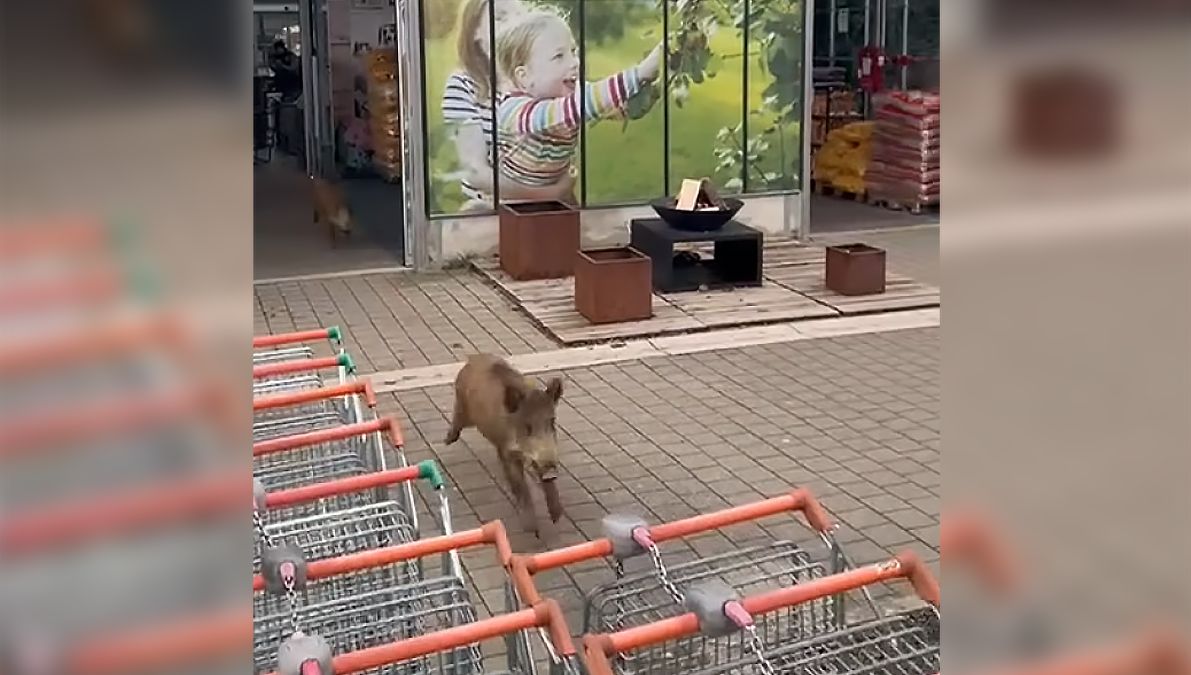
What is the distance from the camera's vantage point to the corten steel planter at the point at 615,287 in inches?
328

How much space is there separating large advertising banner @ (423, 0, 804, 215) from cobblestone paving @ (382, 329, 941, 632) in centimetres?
346

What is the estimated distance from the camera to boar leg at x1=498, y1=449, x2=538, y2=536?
5043mm

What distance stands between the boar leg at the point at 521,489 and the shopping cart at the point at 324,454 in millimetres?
623

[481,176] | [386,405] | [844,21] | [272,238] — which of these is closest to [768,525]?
[386,405]

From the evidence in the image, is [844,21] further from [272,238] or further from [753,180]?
[272,238]

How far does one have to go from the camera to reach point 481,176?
34.8ft

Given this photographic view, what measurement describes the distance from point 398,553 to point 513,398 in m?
2.02

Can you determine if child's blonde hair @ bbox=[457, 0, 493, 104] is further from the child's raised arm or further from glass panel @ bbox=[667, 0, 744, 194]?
glass panel @ bbox=[667, 0, 744, 194]

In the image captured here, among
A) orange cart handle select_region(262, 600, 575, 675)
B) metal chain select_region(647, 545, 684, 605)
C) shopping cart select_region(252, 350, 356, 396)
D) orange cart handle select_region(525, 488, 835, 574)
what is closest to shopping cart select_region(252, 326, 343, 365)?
shopping cart select_region(252, 350, 356, 396)
